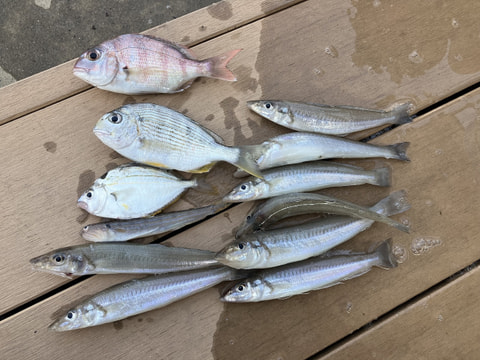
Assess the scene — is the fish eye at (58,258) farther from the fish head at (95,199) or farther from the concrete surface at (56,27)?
the concrete surface at (56,27)

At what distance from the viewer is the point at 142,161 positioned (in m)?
2.09

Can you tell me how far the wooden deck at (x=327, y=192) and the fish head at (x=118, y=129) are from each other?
215 millimetres

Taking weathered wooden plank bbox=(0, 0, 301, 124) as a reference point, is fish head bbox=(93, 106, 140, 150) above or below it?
below

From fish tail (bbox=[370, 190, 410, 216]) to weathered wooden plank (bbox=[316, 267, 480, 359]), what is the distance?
600 mm

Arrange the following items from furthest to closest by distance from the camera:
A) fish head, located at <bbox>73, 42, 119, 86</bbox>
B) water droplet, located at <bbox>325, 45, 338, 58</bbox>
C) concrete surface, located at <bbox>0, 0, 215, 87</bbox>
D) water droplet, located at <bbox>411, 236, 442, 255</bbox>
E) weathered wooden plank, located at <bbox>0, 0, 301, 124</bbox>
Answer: concrete surface, located at <bbox>0, 0, 215, 87</bbox> < water droplet, located at <bbox>325, 45, 338, 58</bbox> < water droplet, located at <bbox>411, 236, 442, 255</bbox> < weathered wooden plank, located at <bbox>0, 0, 301, 124</bbox> < fish head, located at <bbox>73, 42, 119, 86</bbox>

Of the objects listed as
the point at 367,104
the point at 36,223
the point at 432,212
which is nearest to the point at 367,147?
the point at 367,104

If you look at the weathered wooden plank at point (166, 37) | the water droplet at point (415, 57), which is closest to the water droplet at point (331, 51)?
the weathered wooden plank at point (166, 37)

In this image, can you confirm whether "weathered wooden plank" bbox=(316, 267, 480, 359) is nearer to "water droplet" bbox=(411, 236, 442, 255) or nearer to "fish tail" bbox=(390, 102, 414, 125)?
"water droplet" bbox=(411, 236, 442, 255)

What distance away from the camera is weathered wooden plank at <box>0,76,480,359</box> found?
6.89ft

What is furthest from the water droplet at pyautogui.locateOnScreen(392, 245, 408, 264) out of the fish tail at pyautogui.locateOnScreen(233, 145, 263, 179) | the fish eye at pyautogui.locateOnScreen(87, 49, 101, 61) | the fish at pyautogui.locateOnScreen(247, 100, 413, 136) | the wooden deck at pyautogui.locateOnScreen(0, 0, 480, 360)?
the fish eye at pyautogui.locateOnScreen(87, 49, 101, 61)

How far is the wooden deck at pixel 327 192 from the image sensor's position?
212 centimetres

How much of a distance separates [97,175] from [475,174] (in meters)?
2.48

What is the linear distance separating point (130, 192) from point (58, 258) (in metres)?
0.54

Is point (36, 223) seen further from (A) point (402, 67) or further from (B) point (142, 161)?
(A) point (402, 67)
